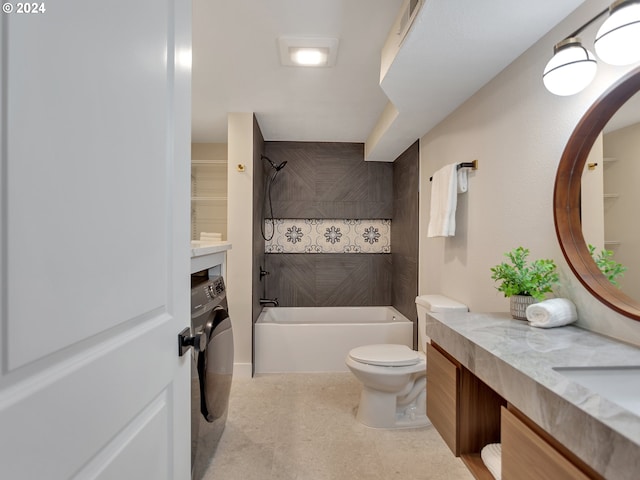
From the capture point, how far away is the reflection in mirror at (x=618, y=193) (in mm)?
1090

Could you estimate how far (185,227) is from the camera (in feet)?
3.16

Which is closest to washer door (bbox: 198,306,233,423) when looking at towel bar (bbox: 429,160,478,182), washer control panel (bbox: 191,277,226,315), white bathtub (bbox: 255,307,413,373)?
washer control panel (bbox: 191,277,226,315)

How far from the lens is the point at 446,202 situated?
2.18 m


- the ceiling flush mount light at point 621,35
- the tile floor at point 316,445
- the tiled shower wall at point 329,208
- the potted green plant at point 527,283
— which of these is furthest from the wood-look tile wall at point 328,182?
the ceiling flush mount light at point 621,35

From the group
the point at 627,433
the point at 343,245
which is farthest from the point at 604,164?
the point at 343,245

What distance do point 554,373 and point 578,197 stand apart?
32.0 inches

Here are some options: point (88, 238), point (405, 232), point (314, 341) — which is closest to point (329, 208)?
point (405, 232)

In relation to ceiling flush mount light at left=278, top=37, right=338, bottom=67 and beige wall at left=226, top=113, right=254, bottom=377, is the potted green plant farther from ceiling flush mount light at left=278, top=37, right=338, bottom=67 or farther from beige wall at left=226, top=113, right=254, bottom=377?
beige wall at left=226, top=113, right=254, bottom=377

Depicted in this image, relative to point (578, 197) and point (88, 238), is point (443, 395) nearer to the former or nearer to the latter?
point (578, 197)

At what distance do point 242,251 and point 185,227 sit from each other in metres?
2.11

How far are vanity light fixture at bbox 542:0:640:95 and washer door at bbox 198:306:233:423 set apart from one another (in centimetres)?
180

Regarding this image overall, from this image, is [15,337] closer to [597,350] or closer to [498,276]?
[597,350]

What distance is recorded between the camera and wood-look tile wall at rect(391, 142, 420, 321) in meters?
3.18

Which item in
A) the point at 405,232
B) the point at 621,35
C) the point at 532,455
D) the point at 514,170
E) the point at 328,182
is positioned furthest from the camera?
the point at 328,182
